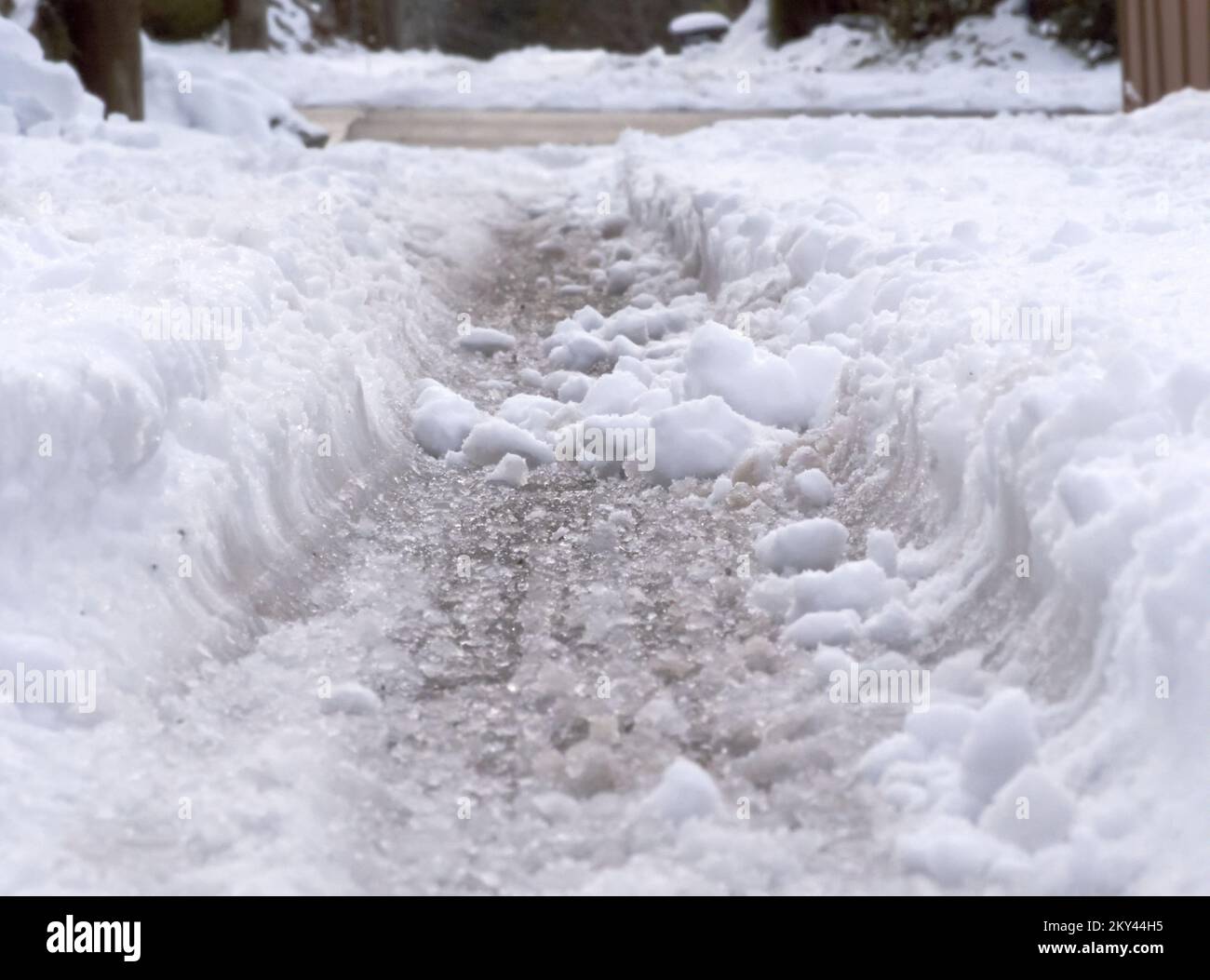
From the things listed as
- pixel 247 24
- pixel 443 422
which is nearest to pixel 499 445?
pixel 443 422

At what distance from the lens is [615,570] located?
3498mm

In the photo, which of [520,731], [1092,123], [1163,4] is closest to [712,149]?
[1092,123]

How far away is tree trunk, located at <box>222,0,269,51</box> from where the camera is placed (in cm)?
2117

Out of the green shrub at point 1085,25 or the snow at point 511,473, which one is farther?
the green shrub at point 1085,25

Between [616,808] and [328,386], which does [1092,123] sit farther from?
[616,808]

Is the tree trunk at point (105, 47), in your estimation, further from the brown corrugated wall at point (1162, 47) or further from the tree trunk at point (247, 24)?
the tree trunk at point (247, 24)

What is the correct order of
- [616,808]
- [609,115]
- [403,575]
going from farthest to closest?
[609,115] → [403,575] → [616,808]

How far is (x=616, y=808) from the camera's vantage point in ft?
8.00

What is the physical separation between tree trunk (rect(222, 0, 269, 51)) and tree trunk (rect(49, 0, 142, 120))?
38.0 feet

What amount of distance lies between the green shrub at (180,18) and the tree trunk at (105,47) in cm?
963

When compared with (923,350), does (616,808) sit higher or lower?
lower

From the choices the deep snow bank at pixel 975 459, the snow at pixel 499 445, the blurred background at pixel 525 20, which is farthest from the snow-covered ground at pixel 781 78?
the snow at pixel 499 445

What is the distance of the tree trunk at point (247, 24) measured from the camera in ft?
69.5

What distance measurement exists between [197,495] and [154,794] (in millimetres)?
975
